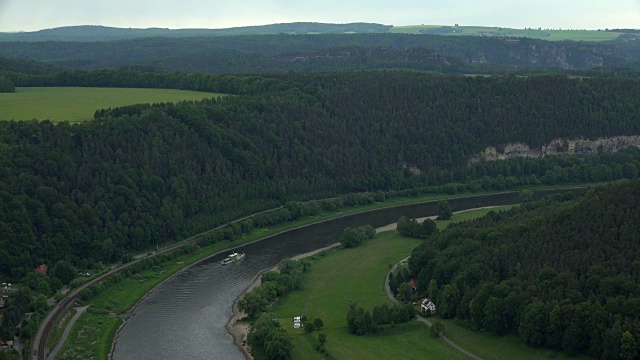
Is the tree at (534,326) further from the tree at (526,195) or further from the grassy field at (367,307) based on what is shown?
the tree at (526,195)

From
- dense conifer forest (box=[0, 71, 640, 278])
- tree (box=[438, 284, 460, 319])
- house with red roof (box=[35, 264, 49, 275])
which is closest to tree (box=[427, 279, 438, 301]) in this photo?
tree (box=[438, 284, 460, 319])

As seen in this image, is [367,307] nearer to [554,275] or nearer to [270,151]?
[554,275]

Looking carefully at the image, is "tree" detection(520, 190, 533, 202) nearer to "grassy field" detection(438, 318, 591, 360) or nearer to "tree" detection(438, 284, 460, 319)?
"tree" detection(438, 284, 460, 319)

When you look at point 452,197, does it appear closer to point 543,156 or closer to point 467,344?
point 543,156

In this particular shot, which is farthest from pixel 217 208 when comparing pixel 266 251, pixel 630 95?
pixel 630 95

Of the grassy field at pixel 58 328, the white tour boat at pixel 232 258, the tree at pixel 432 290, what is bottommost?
the white tour boat at pixel 232 258

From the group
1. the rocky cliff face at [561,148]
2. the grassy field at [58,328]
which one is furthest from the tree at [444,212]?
the grassy field at [58,328]

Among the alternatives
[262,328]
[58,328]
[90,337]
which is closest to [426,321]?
[262,328]
